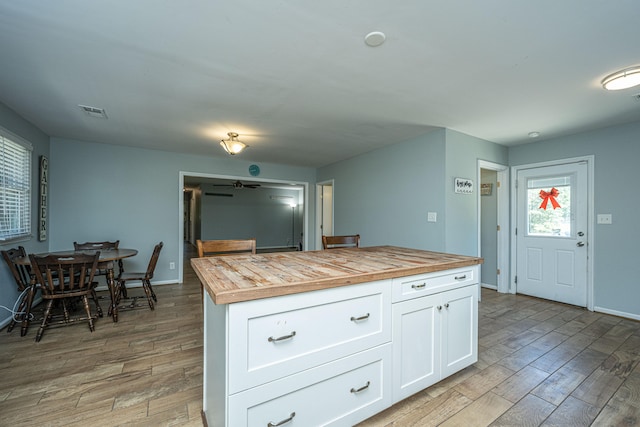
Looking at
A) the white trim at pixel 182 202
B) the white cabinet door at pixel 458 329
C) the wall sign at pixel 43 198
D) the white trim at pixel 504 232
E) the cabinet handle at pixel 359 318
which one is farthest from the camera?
the white trim at pixel 182 202

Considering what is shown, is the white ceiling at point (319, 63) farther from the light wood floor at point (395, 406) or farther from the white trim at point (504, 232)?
the light wood floor at point (395, 406)

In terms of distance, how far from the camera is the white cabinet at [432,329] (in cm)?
160

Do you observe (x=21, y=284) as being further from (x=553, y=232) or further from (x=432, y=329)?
(x=553, y=232)

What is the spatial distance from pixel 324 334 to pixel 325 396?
12.3 inches

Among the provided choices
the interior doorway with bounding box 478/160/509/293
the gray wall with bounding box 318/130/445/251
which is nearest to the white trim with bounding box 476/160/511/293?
the interior doorway with bounding box 478/160/509/293

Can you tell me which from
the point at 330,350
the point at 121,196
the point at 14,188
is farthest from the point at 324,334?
the point at 121,196

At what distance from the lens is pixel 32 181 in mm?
3529

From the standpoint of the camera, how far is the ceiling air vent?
2896 millimetres

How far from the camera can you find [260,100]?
8.78 feet

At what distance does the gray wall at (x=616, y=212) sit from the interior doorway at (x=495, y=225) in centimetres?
96

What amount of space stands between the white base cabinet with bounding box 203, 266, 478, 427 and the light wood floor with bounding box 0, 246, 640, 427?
25 centimetres

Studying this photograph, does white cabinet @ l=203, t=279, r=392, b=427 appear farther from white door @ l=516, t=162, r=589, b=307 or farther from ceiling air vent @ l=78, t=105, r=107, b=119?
white door @ l=516, t=162, r=589, b=307

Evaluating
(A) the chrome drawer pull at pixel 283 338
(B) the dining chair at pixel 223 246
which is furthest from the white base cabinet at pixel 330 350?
(B) the dining chair at pixel 223 246

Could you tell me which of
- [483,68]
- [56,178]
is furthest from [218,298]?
[56,178]
